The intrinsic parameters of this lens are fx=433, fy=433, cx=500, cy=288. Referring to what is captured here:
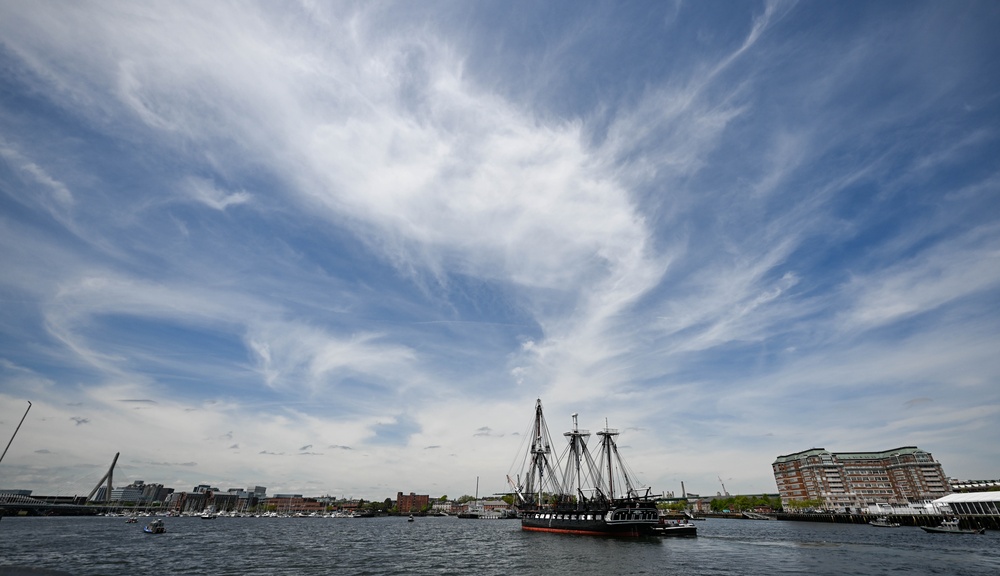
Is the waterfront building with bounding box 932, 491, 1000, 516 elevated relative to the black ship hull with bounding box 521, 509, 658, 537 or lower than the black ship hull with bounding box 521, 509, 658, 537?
elevated

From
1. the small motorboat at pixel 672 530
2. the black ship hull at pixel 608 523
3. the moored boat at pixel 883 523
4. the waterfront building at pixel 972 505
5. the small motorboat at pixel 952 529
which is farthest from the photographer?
the moored boat at pixel 883 523

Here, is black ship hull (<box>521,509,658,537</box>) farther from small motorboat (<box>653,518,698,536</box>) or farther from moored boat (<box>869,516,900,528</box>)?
moored boat (<box>869,516,900,528</box>)

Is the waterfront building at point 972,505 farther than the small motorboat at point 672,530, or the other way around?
the waterfront building at point 972,505

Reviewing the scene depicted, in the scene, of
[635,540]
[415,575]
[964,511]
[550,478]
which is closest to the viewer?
[415,575]

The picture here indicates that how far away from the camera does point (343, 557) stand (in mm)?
64312

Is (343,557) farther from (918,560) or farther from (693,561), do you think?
(918,560)

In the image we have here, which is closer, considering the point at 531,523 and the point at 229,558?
the point at 229,558

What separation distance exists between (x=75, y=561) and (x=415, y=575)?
149 ft

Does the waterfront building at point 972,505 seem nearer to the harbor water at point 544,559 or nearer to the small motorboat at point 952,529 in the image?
the small motorboat at point 952,529

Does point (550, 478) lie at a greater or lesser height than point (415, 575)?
greater

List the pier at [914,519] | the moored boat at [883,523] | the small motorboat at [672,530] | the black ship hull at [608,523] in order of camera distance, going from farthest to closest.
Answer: the moored boat at [883,523] < the pier at [914,519] < the small motorboat at [672,530] < the black ship hull at [608,523]

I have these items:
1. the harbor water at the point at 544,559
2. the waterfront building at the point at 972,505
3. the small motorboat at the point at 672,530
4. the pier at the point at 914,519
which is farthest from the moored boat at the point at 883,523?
the small motorboat at the point at 672,530

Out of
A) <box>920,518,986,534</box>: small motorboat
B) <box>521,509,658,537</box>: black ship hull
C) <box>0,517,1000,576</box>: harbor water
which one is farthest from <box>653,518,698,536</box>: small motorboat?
<box>920,518,986,534</box>: small motorboat

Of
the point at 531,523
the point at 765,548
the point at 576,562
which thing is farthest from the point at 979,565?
the point at 531,523
